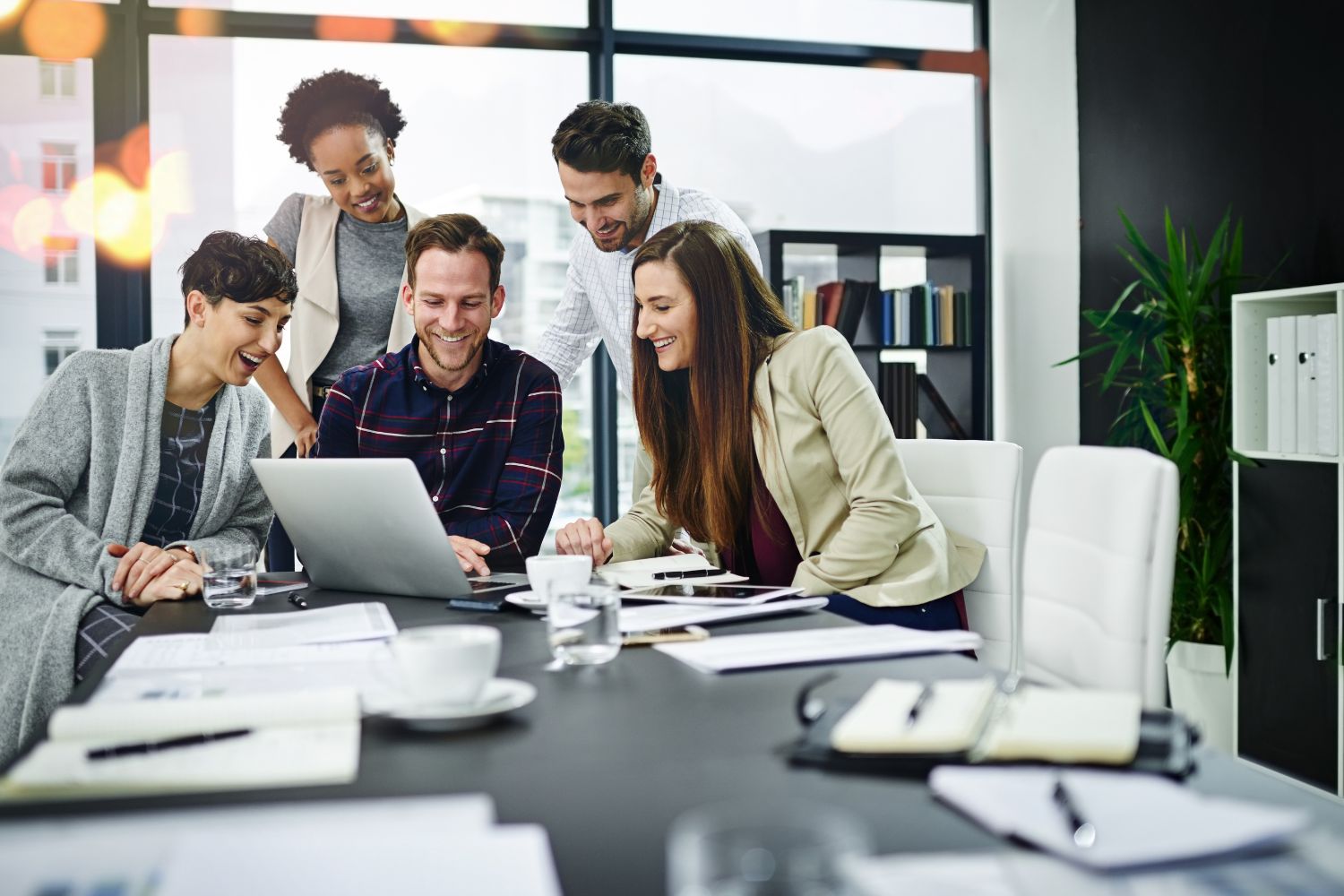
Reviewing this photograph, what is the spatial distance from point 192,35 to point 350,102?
2.11ft

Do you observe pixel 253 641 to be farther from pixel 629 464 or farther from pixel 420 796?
pixel 629 464

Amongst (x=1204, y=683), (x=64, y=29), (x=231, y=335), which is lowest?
(x=1204, y=683)

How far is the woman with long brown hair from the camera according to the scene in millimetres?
2068

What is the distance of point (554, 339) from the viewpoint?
3902 mm

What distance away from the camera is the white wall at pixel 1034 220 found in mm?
4469

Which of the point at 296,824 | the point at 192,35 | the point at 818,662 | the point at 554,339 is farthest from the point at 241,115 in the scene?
A: the point at 296,824

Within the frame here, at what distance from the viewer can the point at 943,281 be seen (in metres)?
4.74

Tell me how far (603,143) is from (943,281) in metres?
2.00

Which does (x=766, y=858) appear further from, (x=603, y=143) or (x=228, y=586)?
(x=603, y=143)

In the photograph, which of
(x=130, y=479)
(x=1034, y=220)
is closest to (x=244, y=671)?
(x=130, y=479)

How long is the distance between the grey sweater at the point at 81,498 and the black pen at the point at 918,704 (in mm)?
1454

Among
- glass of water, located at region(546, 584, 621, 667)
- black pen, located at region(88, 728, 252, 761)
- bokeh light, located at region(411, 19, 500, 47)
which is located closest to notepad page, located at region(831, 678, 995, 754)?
glass of water, located at region(546, 584, 621, 667)

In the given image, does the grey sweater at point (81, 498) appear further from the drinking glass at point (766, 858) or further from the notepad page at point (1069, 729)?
the drinking glass at point (766, 858)

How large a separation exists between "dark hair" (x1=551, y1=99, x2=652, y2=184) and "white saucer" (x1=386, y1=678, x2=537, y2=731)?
2.41 metres
